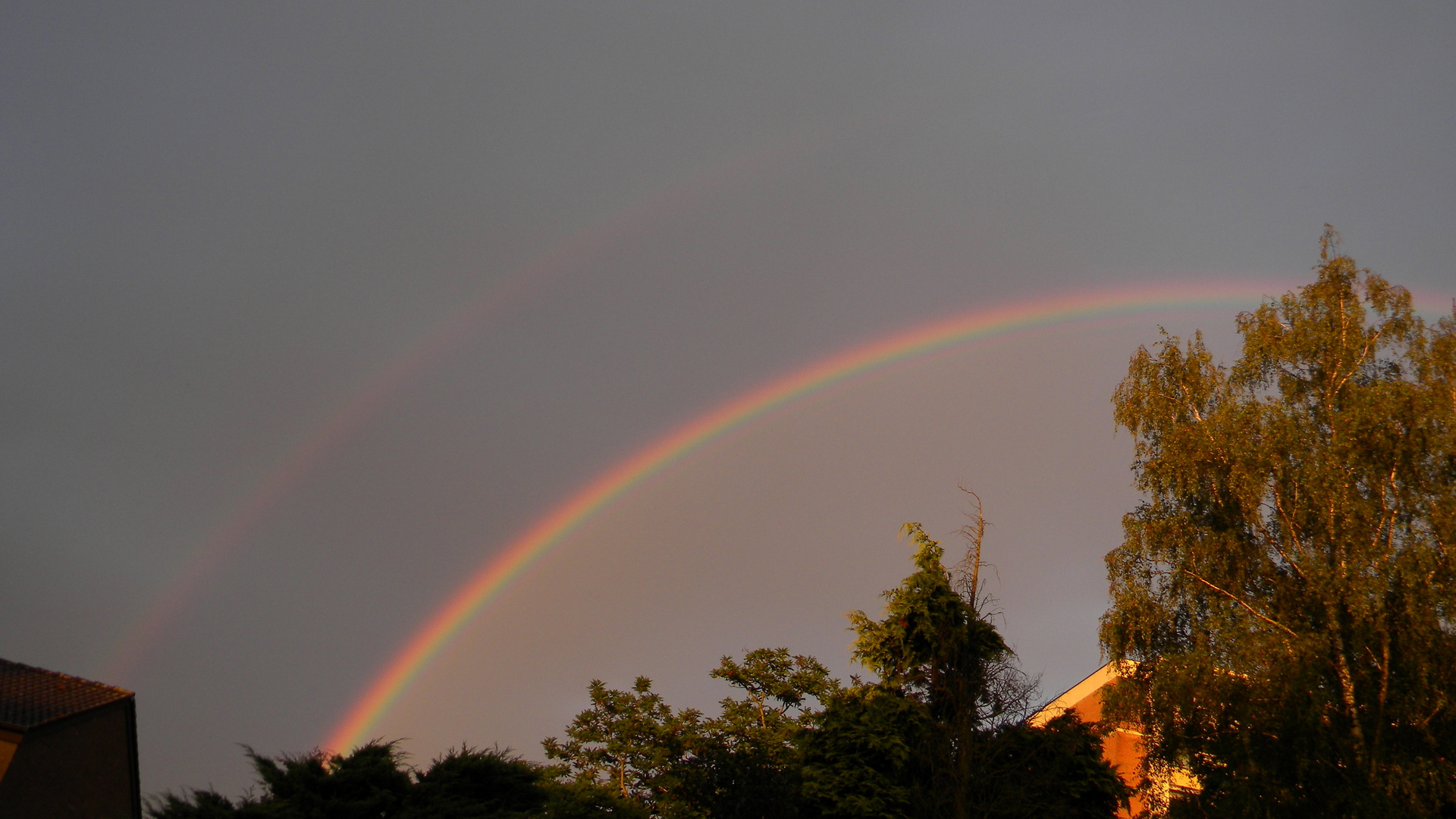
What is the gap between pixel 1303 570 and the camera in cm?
2086

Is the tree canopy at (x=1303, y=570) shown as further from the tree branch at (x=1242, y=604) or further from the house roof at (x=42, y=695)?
the house roof at (x=42, y=695)

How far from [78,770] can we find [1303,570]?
111 ft

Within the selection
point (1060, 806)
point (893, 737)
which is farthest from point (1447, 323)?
point (893, 737)

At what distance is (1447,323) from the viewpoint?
23.0 metres

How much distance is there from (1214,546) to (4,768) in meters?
31.9

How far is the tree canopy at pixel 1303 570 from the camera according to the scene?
19219 mm

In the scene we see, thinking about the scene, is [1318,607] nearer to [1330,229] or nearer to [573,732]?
[1330,229]

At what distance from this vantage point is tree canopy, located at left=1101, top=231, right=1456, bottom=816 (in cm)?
1922

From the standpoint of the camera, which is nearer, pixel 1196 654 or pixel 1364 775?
pixel 1364 775

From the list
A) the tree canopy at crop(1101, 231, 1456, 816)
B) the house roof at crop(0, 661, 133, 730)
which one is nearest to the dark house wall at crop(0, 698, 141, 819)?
the house roof at crop(0, 661, 133, 730)

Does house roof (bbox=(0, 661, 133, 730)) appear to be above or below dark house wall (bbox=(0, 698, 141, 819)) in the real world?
above

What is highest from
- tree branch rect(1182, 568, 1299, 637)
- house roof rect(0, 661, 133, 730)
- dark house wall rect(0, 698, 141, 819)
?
house roof rect(0, 661, 133, 730)

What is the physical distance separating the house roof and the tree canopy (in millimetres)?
29422

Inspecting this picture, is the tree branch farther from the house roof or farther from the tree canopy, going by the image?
the house roof
